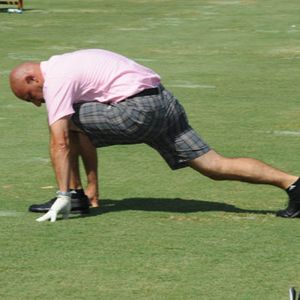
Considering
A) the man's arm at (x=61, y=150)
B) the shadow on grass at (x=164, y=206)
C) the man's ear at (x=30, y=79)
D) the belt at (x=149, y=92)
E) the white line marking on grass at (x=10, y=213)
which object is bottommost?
the shadow on grass at (x=164, y=206)

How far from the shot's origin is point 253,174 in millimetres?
8750

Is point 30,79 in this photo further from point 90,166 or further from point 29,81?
point 90,166

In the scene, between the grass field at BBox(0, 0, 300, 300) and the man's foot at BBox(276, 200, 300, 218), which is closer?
the grass field at BBox(0, 0, 300, 300)

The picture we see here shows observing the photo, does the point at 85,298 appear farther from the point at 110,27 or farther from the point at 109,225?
the point at 110,27

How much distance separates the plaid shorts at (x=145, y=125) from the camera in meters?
8.58

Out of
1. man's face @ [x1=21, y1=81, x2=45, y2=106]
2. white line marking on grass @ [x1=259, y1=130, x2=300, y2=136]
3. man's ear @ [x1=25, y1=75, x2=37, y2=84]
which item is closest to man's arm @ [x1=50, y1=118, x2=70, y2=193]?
man's face @ [x1=21, y1=81, x2=45, y2=106]

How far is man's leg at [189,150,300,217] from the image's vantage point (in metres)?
8.72

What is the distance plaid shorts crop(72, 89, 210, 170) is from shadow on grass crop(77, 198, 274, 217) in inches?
17.9

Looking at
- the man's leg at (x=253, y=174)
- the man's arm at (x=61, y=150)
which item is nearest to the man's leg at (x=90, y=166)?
the man's arm at (x=61, y=150)

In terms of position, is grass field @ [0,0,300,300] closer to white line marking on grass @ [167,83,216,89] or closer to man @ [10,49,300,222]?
white line marking on grass @ [167,83,216,89]

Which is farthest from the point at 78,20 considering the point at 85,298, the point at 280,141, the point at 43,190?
the point at 85,298

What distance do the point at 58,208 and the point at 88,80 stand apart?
0.90 metres

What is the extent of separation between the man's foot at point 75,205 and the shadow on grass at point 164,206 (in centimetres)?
7

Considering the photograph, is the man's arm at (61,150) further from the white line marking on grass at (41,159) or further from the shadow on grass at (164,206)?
the white line marking on grass at (41,159)
